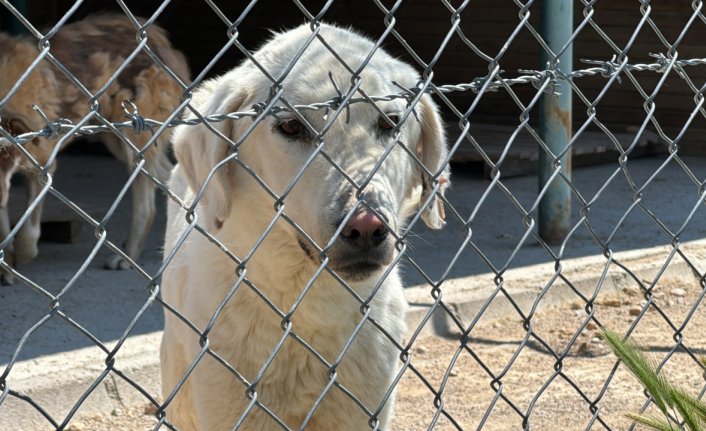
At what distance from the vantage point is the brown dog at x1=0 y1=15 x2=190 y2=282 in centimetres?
624

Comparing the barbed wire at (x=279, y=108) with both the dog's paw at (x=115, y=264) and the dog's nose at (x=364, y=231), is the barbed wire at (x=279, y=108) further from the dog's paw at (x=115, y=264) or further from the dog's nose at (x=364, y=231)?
the dog's paw at (x=115, y=264)

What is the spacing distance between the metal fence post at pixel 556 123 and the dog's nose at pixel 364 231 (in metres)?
4.13

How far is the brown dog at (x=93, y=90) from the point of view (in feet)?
20.5

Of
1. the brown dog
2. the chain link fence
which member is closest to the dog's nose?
the chain link fence

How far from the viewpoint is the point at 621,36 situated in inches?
416

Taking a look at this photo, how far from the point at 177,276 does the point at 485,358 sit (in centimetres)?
221

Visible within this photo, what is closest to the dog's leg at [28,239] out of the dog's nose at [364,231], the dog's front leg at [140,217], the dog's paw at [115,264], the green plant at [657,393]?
the dog's paw at [115,264]

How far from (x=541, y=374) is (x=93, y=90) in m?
3.68

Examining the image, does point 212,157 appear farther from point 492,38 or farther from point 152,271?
point 492,38

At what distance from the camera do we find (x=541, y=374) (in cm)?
482

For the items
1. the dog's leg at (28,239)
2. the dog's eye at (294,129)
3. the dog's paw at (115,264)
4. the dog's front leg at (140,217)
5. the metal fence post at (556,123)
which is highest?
the metal fence post at (556,123)

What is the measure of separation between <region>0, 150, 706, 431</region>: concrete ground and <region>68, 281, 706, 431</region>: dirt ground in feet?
0.48

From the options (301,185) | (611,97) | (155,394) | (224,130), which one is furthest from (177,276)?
(611,97)

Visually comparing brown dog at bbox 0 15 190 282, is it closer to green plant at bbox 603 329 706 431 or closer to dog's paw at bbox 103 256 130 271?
dog's paw at bbox 103 256 130 271
